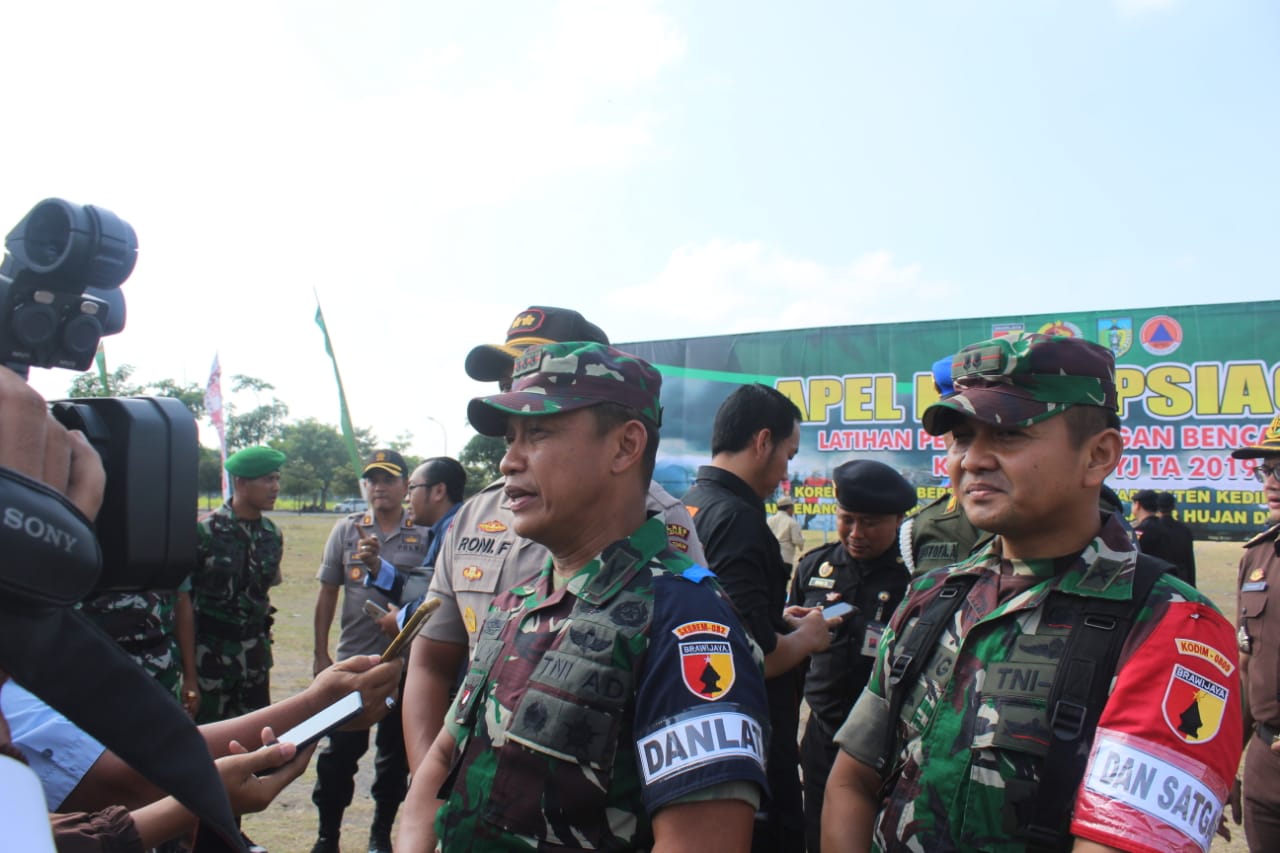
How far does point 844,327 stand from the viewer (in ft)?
36.7

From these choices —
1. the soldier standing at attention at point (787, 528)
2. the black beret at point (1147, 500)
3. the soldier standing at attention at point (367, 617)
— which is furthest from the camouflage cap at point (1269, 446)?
the soldier standing at attention at point (787, 528)

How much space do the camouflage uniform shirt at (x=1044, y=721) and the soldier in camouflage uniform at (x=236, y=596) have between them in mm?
4503

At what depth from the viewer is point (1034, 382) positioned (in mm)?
1836

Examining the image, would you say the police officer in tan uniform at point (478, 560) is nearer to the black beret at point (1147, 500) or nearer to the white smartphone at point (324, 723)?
the white smartphone at point (324, 723)

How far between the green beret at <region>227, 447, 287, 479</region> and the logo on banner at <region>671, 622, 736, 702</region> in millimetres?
4659

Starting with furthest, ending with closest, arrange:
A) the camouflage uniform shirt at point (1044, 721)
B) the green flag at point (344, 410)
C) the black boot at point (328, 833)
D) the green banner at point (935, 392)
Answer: the green banner at point (935, 392)
the green flag at point (344, 410)
the black boot at point (328, 833)
the camouflage uniform shirt at point (1044, 721)

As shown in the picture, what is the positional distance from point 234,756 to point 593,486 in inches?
39.5

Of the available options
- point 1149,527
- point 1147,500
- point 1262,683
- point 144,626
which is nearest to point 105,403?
point 144,626

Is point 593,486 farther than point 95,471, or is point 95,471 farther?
point 593,486

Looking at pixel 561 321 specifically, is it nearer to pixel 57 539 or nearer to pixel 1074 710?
pixel 1074 710

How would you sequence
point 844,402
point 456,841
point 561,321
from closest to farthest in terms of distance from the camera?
point 456,841 < point 561,321 < point 844,402

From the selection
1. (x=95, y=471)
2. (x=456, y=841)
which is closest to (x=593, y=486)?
(x=456, y=841)

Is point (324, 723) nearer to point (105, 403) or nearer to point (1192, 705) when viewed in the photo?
point (105, 403)

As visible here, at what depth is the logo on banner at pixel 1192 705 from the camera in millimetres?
1482
